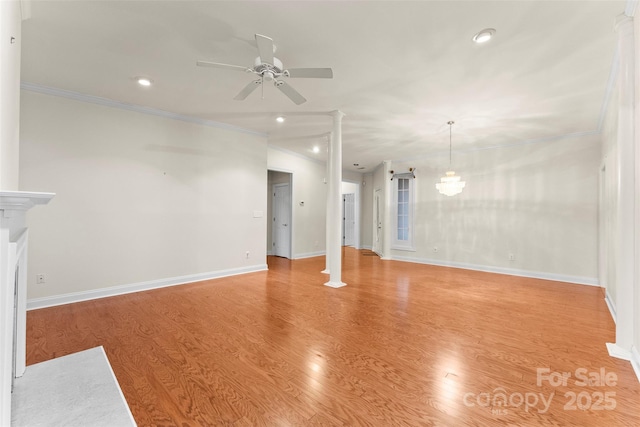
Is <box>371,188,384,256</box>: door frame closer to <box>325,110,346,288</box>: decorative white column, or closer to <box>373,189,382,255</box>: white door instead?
<box>373,189,382,255</box>: white door

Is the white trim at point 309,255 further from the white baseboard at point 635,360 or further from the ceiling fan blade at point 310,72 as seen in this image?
the white baseboard at point 635,360

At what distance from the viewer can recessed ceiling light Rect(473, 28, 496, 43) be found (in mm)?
2429

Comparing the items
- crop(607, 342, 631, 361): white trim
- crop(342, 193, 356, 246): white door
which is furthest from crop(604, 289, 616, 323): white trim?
crop(342, 193, 356, 246): white door

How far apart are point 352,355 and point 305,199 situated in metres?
5.68

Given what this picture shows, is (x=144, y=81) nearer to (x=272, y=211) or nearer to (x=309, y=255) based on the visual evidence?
(x=272, y=211)

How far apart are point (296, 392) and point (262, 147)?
4821 mm

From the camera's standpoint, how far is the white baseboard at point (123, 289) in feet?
11.6

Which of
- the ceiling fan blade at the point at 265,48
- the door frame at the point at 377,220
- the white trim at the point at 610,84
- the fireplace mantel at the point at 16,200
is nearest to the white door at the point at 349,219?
the door frame at the point at 377,220

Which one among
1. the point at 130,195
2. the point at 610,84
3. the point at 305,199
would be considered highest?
the point at 610,84

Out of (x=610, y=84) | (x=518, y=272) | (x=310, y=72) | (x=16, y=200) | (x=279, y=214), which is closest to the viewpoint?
(x=16, y=200)

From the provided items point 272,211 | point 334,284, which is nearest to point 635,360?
point 334,284

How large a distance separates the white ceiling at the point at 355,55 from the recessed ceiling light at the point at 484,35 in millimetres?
66

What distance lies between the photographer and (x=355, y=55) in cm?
285

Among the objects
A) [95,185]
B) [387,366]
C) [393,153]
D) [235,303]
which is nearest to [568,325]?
[387,366]
